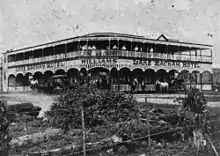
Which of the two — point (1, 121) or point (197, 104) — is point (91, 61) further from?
point (1, 121)

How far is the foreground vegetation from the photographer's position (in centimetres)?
771

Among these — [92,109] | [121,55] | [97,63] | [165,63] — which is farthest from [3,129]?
[165,63]

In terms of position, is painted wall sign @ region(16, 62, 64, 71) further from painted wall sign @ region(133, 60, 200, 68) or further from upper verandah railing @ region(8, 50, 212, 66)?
painted wall sign @ region(133, 60, 200, 68)

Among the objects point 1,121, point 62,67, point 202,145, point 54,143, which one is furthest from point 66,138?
point 62,67

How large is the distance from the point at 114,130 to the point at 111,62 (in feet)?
67.8

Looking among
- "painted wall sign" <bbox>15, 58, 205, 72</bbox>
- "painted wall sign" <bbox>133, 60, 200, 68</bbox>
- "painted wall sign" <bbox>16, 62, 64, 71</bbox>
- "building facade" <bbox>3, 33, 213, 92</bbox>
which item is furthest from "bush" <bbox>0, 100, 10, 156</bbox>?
"painted wall sign" <bbox>16, 62, 64, 71</bbox>

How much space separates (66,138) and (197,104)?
336 centimetres

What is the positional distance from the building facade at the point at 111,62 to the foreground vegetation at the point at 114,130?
1512 cm

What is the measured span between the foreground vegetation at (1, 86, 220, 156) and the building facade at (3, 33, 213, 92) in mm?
15120

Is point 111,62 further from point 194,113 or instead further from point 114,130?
point 194,113

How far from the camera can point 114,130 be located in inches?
342

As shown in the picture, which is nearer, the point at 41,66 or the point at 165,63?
the point at 165,63

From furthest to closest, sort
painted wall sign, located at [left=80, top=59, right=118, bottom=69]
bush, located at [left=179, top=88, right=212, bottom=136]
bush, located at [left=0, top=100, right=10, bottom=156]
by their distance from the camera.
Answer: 1. painted wall sign, located at [left=80, top=59, right=118, bottom=69]
2. bush, located at [left=179, top=88, right=212, bottom=136]
3. bush, located at [left=0, top=100, right=10, bottom=156]

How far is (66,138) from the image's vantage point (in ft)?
26.7
